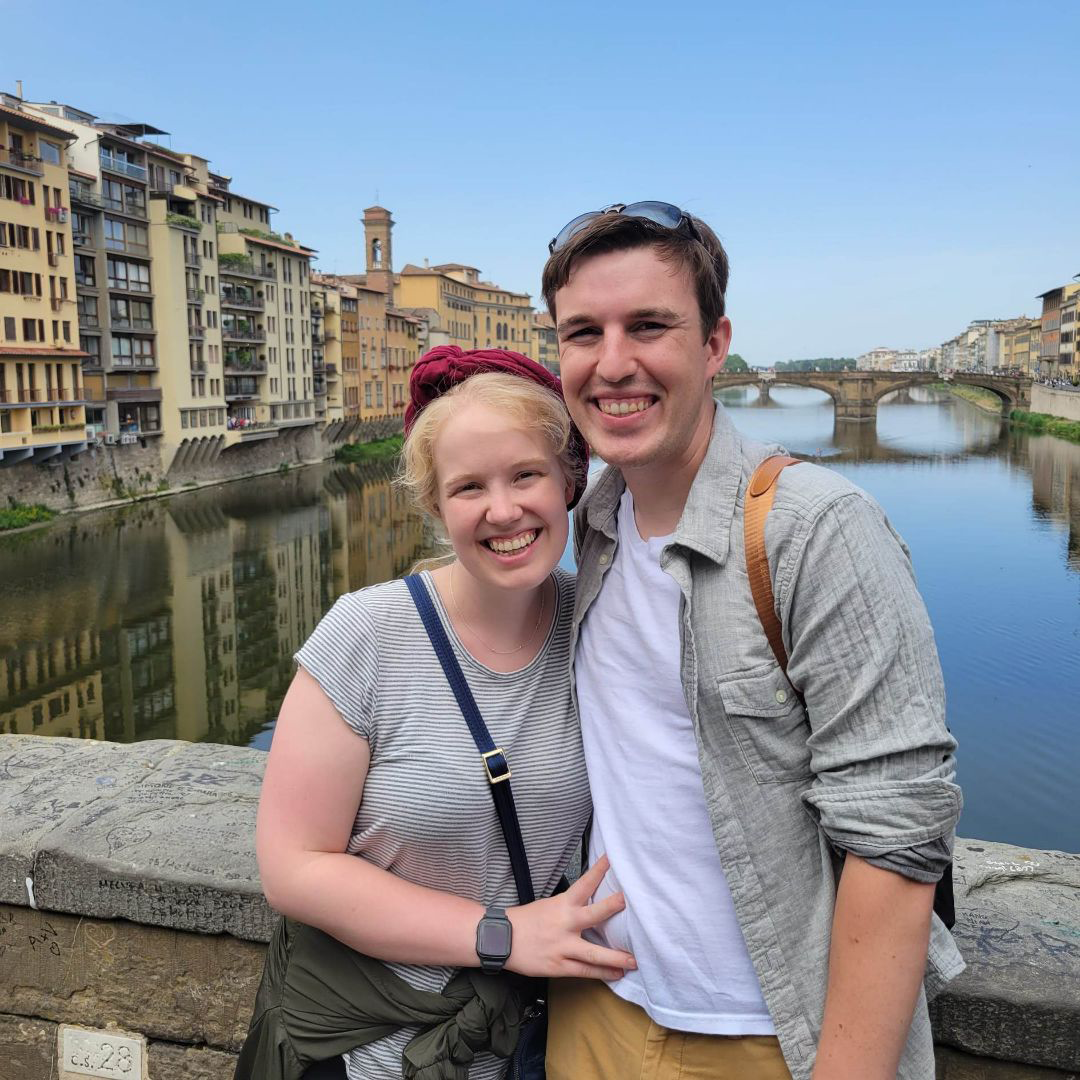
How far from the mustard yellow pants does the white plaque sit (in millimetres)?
955

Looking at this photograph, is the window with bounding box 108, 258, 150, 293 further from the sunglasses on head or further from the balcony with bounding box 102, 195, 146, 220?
the sunglasses on head

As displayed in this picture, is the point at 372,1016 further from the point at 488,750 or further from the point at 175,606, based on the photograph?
the point at 175,606

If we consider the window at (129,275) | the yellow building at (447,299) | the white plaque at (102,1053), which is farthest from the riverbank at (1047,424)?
the white plaque at (102,1053)

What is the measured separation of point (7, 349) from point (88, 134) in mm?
7905

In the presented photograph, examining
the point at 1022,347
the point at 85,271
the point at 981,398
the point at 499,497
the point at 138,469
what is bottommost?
the point at 138,469

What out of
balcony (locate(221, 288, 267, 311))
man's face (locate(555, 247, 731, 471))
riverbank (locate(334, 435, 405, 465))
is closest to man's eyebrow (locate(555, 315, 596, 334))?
man's face (locate(555, 247, 731, 471))

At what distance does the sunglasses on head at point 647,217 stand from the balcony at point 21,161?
2583 centimetres

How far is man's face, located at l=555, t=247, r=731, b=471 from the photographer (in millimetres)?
1193

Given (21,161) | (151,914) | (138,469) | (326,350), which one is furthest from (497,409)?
(326,350)

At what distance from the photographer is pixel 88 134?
28.2 meters

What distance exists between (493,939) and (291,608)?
20.0 metres

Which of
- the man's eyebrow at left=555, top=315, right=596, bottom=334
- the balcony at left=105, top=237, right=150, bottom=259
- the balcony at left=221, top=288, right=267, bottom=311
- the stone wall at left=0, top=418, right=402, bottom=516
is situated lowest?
the stone wall at left=0, top=418, right=402, bottom=516

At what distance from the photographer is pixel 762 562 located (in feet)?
3.59

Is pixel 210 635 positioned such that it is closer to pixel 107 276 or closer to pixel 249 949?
pixel 107 276
